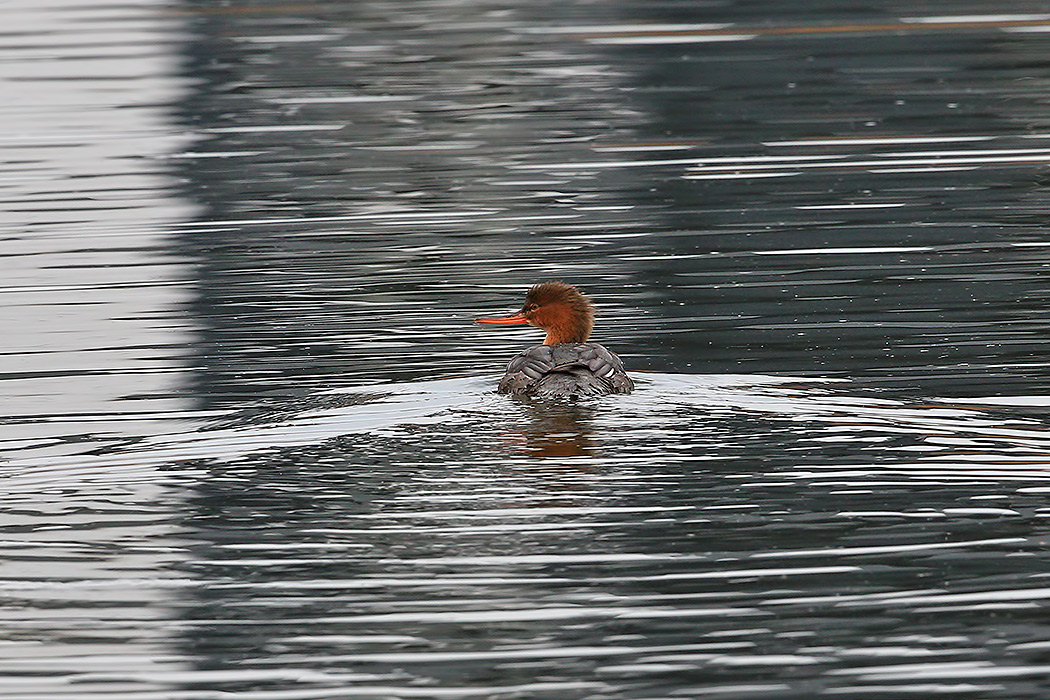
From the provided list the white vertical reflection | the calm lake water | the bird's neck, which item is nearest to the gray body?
the calm lake water

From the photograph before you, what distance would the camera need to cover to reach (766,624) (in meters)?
6.56

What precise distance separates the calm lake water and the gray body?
0.17 meters

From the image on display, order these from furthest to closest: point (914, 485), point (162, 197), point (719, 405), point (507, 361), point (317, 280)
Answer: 1. point (162, 197)
2. point (317, 280)
3. point (507, 361)
4. point (719, 405)
5. point (914, 485)

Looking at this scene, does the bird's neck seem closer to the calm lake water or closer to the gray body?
the calm lake water

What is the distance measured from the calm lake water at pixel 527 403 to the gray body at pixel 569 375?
0.17 metres

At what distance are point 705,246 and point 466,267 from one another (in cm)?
158

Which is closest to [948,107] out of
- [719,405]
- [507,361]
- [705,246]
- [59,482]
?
[705,246]

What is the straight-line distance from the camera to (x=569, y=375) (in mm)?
9414

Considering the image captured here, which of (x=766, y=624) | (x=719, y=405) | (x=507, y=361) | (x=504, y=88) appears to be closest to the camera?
(x=766, y=624)

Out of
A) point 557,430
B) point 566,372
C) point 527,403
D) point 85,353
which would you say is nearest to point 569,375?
point 566,372

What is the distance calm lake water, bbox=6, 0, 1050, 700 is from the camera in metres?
6.56

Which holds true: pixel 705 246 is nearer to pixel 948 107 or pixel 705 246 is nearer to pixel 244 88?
pixel 948 107

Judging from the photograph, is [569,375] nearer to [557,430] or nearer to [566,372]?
[566,372]

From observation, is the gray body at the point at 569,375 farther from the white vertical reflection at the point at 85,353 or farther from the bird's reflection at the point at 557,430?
the white vertical reflection at the point at 85,353
